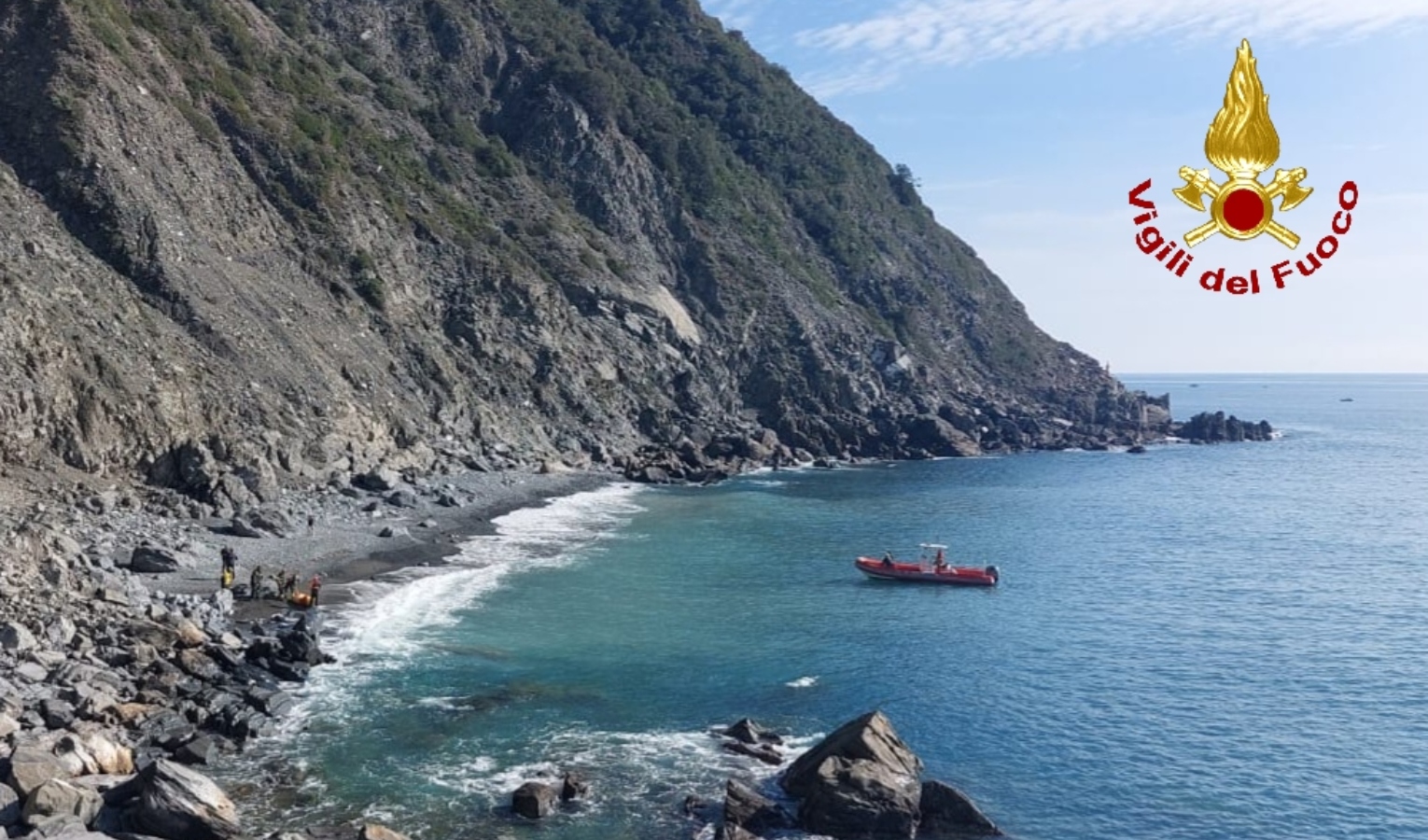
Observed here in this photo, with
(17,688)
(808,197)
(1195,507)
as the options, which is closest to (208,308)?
(17,688)

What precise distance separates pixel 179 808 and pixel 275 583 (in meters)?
20.9

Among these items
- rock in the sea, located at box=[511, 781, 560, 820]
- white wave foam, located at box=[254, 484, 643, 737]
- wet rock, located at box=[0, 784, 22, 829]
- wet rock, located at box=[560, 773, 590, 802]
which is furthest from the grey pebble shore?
wet rock, located at box=[560, 773, 590, 802]

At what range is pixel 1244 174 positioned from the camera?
1894 centimetres

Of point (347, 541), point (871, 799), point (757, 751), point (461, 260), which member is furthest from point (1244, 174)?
point (461, 260)

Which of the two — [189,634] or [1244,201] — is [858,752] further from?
[189,634]

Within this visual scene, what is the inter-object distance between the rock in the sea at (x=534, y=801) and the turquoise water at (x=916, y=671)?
1.54ft

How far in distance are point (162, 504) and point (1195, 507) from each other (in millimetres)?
69092

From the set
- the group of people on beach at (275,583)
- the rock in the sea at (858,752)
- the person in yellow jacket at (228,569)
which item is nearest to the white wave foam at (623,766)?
the rock in the sea at (858,752)

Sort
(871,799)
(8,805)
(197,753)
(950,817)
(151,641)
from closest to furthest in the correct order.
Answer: (8,805), (871,799), (950,817), (197,753), (151,641)

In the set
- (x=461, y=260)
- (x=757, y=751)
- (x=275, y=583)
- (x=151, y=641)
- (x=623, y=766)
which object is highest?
(x=461, y=260)

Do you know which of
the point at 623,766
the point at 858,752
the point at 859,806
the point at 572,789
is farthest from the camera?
the point at 623,766

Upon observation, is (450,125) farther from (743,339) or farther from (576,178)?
(743,339)

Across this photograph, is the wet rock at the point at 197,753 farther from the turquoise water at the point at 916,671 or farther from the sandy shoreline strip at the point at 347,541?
the sandy shoreline strip at the point at 347,541

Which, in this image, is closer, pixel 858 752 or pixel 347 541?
pixel 858 752
